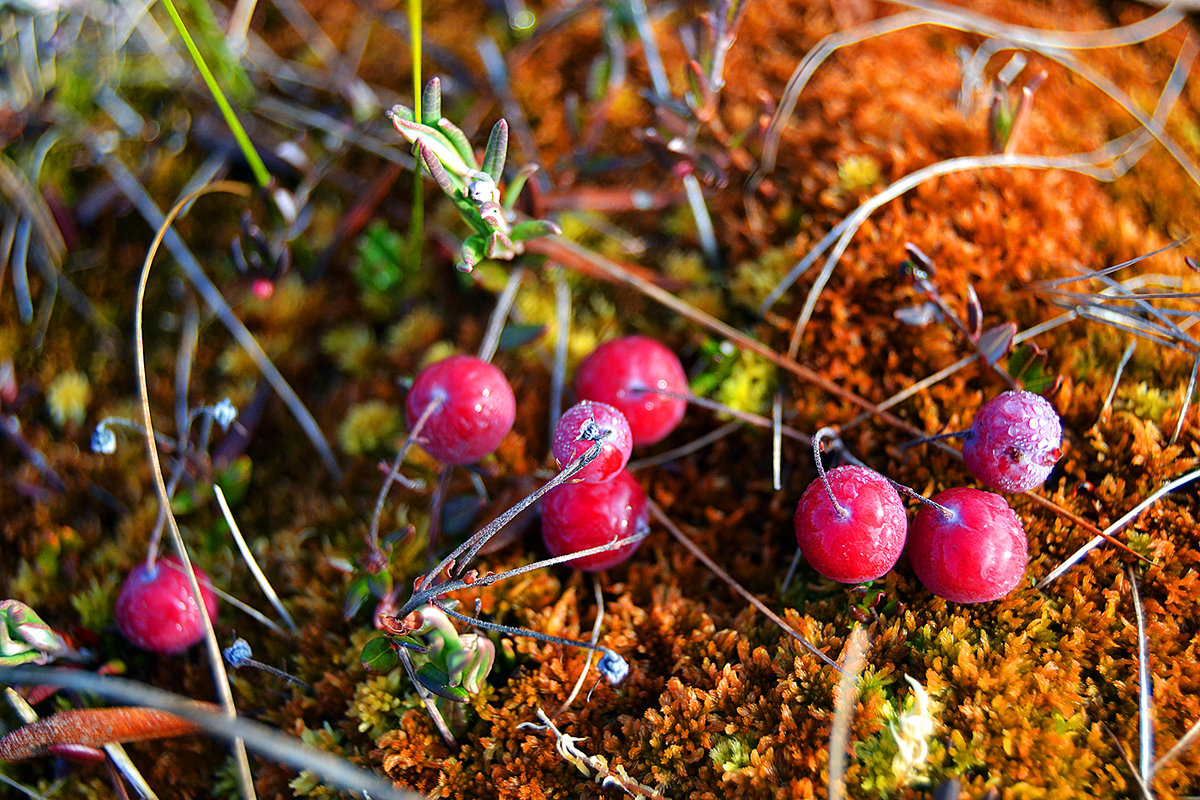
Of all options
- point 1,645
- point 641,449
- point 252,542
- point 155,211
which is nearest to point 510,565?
point 641,449

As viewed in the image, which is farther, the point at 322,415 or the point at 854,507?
the point at 322,415

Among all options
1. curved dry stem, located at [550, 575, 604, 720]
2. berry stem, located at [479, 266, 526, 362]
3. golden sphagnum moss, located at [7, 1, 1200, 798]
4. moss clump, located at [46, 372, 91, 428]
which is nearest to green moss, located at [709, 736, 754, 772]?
golden sphagnum moss, located at [7, 1, 1200, 798]

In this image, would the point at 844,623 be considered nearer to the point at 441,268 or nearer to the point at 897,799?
the point at 897,799

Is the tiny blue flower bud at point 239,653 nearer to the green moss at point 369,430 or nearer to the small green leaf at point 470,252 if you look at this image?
the green moss at point 369,430

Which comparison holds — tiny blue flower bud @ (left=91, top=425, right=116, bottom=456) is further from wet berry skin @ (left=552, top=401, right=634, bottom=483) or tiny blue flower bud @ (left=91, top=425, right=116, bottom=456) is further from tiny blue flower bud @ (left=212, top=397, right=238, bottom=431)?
wet berry skin @ (left=552, top=401, right=634, bottom=483)

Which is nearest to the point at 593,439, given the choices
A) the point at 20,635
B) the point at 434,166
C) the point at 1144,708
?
the point at 434,166

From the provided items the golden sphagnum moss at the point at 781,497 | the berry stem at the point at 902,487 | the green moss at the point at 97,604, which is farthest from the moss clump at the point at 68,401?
the berry stem at the point at 902,487

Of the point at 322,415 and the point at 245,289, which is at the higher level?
the point at 245,289

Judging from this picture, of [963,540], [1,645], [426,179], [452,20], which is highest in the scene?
[452,20]
